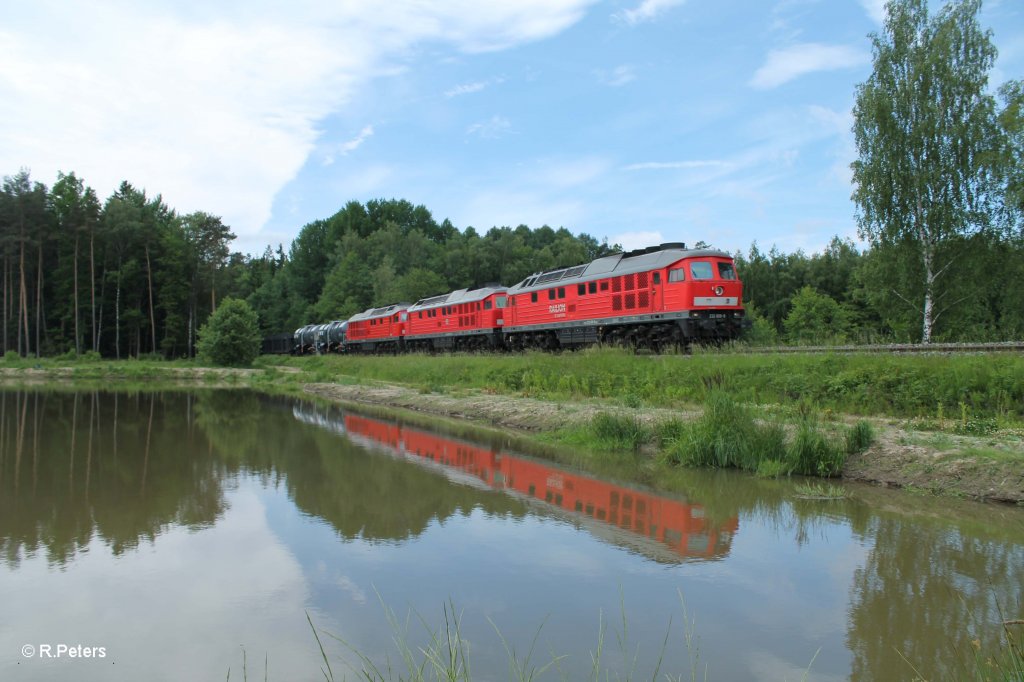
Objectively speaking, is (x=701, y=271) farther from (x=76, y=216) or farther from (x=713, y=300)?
(x=76, y=216)

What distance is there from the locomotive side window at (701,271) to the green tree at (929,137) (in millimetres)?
→ 10826

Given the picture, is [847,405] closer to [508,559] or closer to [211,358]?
[508,559]

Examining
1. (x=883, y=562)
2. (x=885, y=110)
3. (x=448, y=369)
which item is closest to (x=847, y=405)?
(x=883, y=562)

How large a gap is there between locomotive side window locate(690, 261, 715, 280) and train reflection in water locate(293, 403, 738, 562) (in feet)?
31.6

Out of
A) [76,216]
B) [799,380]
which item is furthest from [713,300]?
[76,216]

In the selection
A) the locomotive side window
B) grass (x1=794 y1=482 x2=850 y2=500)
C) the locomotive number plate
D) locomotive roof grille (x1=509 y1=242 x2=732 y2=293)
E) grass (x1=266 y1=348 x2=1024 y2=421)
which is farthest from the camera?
locomotive roof grille (x1=509 y1=242 x2=732 y2=293)

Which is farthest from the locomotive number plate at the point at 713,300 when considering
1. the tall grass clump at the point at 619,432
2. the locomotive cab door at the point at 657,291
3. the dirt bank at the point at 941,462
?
the tall grass clump at the point at 619,432

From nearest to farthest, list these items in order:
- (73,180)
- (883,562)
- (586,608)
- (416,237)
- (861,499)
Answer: (586,608)
(883,562)
(861,499)
(73,180)
(416,237)

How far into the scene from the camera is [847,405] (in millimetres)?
12711

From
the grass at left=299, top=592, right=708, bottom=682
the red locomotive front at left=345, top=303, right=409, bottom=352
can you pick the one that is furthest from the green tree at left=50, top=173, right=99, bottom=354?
the grass at left=299, top=592, right=708, bottom=682

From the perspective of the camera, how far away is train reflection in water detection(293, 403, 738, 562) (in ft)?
23.9

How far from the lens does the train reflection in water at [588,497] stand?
727 cm

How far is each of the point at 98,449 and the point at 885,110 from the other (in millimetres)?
29067

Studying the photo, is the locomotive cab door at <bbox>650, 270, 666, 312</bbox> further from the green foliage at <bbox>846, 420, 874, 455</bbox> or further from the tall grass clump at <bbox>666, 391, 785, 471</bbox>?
the green foliage at <bbox>846, 420, 874, 455</bbox>
